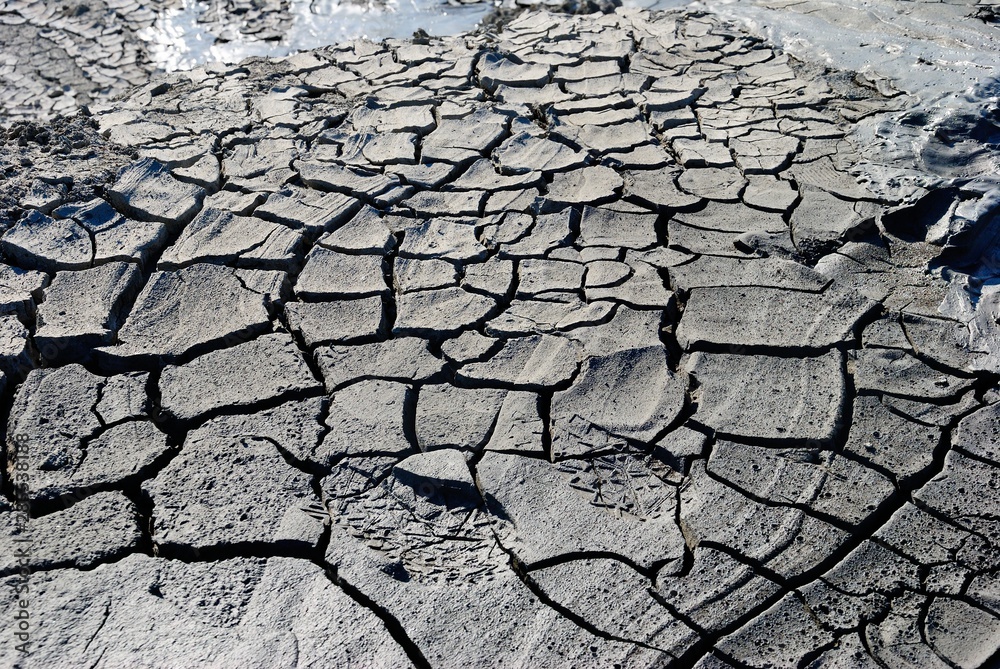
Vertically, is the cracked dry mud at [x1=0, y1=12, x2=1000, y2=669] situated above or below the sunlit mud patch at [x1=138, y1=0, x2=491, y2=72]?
below

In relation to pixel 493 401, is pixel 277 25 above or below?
above

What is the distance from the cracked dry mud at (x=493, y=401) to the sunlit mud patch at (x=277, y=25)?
125cm

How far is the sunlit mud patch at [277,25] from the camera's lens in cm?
478

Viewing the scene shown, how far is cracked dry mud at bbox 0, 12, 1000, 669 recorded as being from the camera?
1.80 meters

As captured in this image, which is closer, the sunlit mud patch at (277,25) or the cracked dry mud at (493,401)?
the cracked dry mud at (493,401)

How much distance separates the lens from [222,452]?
2197mm

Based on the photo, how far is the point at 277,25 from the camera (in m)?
5.02

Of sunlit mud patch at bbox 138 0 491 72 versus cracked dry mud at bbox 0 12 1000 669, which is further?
sunlit mud patch at bbox 138 0 491 72

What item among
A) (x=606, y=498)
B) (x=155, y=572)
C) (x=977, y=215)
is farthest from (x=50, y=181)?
(x=977, y=215)

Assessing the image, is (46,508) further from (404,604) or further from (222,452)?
(404,604)

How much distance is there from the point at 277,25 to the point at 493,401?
3.68 metres

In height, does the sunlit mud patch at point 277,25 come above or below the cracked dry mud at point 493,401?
above

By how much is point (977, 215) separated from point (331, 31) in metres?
3.70

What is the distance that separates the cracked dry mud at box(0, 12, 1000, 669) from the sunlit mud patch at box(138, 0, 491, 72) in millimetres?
1248
